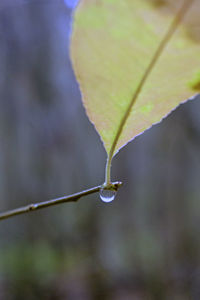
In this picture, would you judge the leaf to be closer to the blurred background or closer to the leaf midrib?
the leaf midrib

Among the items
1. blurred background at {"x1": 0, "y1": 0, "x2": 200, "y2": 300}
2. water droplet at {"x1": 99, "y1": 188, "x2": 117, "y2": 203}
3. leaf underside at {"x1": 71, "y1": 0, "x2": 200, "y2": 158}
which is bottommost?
blurred background at {"x1": 0, "y1": 0, "x2": 200, "y2": 300}

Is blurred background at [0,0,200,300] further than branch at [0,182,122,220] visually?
Yes

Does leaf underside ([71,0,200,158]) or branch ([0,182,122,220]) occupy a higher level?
leaf underside ([71,0,200,158])

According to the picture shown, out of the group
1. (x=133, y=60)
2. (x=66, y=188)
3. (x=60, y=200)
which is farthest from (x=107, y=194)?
(x=66, y=188)

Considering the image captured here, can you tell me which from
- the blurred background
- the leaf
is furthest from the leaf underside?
the blurred background

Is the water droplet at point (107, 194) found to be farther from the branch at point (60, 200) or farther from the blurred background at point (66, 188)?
the blurred background at point (66, 188)

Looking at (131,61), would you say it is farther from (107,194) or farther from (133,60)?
(107,194)

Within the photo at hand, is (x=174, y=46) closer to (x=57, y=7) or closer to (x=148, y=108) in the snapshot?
(x=148, y=108)
